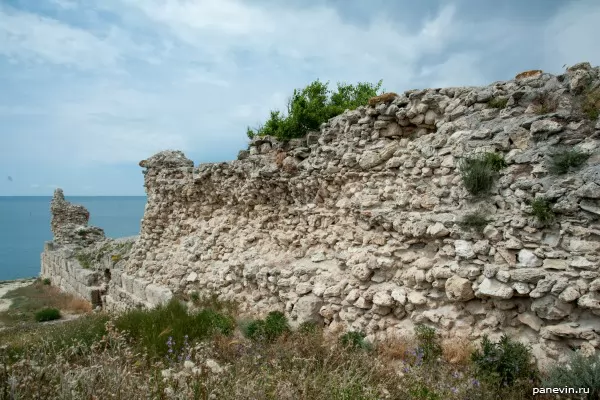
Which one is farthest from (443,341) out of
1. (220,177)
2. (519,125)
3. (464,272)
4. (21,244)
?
(21,244)

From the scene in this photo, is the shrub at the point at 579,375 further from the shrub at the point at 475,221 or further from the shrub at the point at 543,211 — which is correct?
the shrub at the point at 475,221

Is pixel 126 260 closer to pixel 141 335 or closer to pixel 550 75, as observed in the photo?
pixel 141 335

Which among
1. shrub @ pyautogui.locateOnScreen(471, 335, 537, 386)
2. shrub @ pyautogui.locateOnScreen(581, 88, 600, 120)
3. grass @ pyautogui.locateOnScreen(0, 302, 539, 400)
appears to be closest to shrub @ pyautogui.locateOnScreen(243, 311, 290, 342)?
grass @ pyautogui.locateOnScreen(0, 302, 539, 400)

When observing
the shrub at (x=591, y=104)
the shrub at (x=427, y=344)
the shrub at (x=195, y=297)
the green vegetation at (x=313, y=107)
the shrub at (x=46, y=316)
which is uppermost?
the green vegetation at (x=313, y=107)

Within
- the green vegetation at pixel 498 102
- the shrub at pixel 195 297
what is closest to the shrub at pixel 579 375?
the green vegetation at pixel 498 102

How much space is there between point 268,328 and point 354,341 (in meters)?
1.48

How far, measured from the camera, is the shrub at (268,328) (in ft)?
20.0

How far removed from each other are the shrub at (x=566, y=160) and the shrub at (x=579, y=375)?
1.92 metres

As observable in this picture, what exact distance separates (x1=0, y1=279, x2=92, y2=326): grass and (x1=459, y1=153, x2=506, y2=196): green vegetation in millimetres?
12658

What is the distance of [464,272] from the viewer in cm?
484

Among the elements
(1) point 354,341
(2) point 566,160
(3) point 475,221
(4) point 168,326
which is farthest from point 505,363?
(4) point 168,326

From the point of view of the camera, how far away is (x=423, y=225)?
5414 mm

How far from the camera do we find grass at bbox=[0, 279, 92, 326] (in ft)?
44.0

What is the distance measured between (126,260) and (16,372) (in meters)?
9.26
